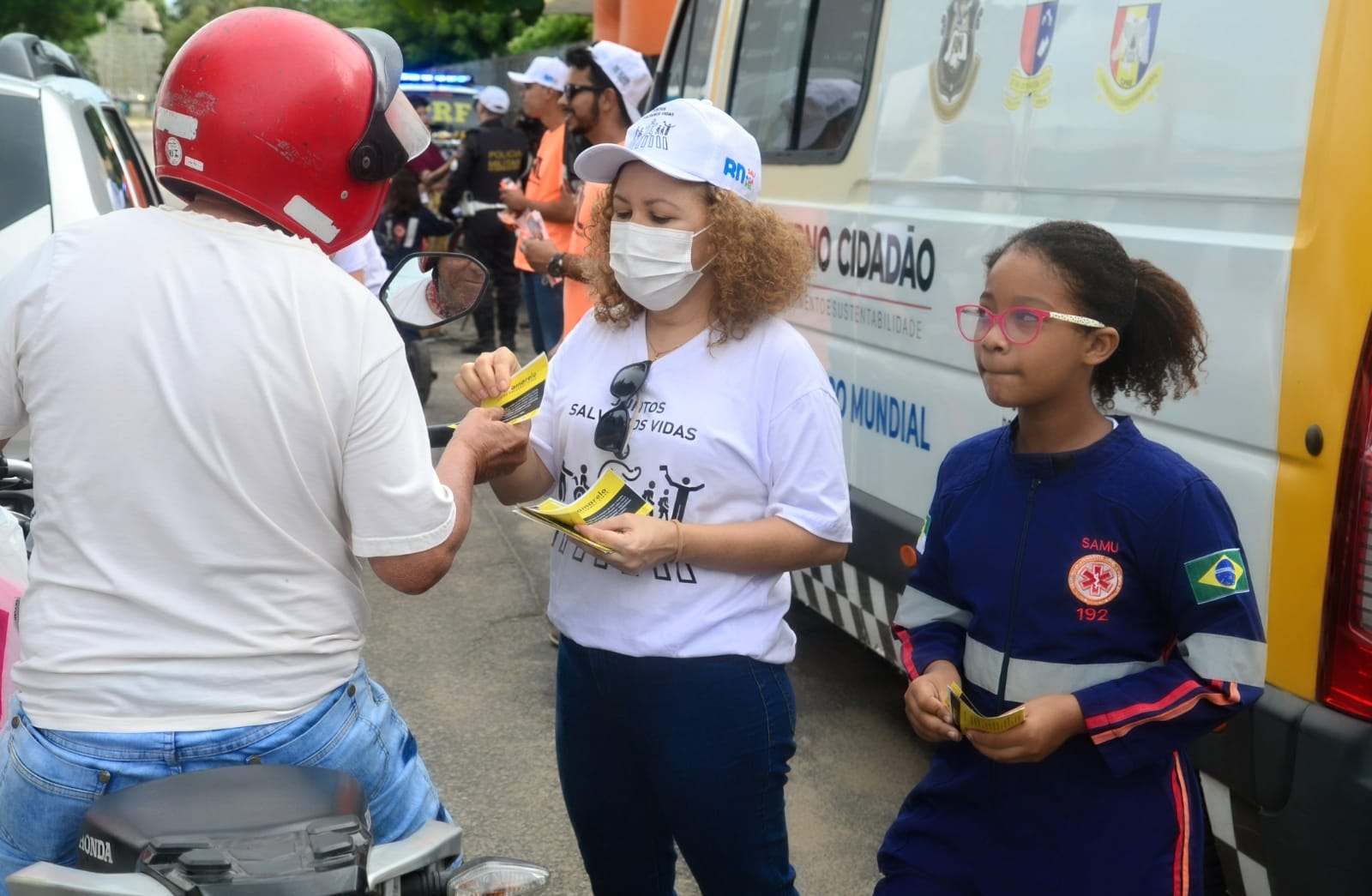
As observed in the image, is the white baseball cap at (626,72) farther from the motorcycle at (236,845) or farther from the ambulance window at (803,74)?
the motorcycle at (236,845)

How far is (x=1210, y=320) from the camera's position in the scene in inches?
96.7

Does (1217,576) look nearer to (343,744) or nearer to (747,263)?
(747,263)

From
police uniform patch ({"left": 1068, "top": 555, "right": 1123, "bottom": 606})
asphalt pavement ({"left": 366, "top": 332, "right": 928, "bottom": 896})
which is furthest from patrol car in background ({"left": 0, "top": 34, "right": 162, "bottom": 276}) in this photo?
police uniform patch ({"left": 1068, "top": 555, "right": 1123, "bottom": 606})

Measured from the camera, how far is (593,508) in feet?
6.85

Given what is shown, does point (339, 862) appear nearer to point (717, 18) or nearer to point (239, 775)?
point (239, 775)

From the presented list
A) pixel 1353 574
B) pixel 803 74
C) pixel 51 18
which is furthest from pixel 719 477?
pixel 51 18

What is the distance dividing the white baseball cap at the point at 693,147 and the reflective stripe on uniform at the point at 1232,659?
3.39 ft

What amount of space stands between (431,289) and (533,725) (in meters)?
2.48

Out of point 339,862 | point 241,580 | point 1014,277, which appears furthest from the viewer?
point 1014,277

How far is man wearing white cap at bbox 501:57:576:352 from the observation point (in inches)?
241

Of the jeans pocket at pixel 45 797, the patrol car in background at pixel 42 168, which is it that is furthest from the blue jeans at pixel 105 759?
the patrol car in background at pixel 42 168

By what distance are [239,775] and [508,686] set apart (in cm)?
308

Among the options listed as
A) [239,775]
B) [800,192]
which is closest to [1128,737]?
[239,775]

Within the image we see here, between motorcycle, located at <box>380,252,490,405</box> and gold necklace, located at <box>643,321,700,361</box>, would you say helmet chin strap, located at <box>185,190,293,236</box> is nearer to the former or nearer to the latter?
motorcycle, located at <box>380,252,490,405</box>
